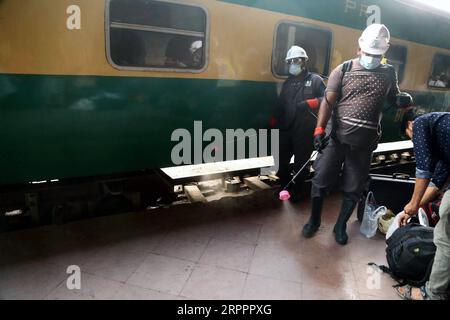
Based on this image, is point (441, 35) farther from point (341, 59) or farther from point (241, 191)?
point (241, 191)

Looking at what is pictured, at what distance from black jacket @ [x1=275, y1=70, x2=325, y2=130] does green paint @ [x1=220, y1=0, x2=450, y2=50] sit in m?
0.93

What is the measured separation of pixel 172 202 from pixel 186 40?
2244mm

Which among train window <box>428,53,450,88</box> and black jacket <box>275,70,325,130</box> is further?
train window <box>428,53,450,88</box>

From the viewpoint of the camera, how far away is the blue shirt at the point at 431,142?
2.30m

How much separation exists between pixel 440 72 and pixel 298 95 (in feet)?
14.8

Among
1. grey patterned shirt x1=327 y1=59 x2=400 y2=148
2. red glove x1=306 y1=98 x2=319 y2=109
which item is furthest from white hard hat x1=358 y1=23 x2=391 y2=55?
red glove x1=306 y1=98 x2=319 y2=109

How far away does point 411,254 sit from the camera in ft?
8.92

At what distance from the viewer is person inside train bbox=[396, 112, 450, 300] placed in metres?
2.27

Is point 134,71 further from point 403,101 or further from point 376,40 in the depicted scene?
point 403,101

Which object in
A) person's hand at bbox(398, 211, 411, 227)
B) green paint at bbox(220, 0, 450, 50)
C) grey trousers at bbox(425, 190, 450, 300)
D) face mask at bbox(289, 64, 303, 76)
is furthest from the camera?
green paint at bbox(220, 0, 450, 50)

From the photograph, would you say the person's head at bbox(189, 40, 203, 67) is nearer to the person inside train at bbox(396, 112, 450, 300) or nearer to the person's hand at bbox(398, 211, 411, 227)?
the person inside train at bbox(396, 112, 450, 300)

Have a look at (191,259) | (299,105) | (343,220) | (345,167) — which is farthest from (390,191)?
(191,259)

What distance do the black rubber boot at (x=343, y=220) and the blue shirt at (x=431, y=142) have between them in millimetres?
1045
